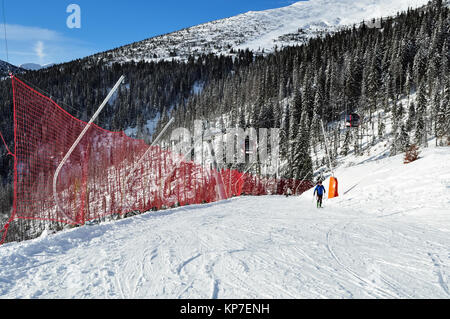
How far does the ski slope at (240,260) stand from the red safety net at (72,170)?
6.76 ft

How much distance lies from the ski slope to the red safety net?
206cm

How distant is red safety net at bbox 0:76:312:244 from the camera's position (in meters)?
8.25

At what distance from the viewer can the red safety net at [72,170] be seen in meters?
8.25

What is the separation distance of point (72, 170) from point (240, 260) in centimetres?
1555

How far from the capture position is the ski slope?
348 cm

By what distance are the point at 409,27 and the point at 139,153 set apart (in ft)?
314

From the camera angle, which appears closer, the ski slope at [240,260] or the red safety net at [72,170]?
the ski slope at [240,260]

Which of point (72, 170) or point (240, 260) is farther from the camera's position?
point (72, 170)

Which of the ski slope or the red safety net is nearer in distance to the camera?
the ski slope

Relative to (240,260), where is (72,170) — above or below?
above

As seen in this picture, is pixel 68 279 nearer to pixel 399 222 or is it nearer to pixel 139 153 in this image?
pixel 399 222

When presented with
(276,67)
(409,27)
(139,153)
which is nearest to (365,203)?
(139,153)

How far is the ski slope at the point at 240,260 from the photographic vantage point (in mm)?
3476

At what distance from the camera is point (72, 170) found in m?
16.1
